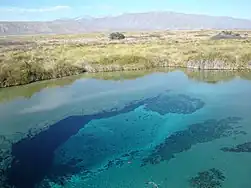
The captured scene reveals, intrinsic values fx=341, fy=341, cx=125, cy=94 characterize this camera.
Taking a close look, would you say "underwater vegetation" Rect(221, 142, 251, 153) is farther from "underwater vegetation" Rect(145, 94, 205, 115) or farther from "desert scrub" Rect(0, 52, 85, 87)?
"desert scrub" Rect(0, 52, 85, 87)

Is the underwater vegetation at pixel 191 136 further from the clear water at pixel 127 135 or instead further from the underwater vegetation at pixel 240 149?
the underwater vegetation at pixel 240 149

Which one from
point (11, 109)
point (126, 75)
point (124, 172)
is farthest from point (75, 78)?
point (124, 172)

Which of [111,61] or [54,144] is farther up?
[111,61]

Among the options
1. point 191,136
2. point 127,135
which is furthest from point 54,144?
point 191,136

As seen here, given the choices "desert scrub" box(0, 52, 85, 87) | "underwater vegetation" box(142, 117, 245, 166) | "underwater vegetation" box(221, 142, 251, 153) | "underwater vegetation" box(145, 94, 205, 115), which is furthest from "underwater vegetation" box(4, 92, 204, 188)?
"desert scrub" box(0, 52, 85, 87)

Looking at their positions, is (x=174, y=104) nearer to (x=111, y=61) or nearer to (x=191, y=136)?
(x=191, y=136)

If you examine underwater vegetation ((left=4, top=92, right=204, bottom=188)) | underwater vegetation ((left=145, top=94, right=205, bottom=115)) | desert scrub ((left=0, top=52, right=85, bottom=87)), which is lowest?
underwater vegetation ((left=4, top=92, right=204, bottom=188))

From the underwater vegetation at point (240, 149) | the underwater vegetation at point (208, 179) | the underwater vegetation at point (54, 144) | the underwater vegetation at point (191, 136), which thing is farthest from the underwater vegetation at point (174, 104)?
the underwater vegetation at point (208, 179)
